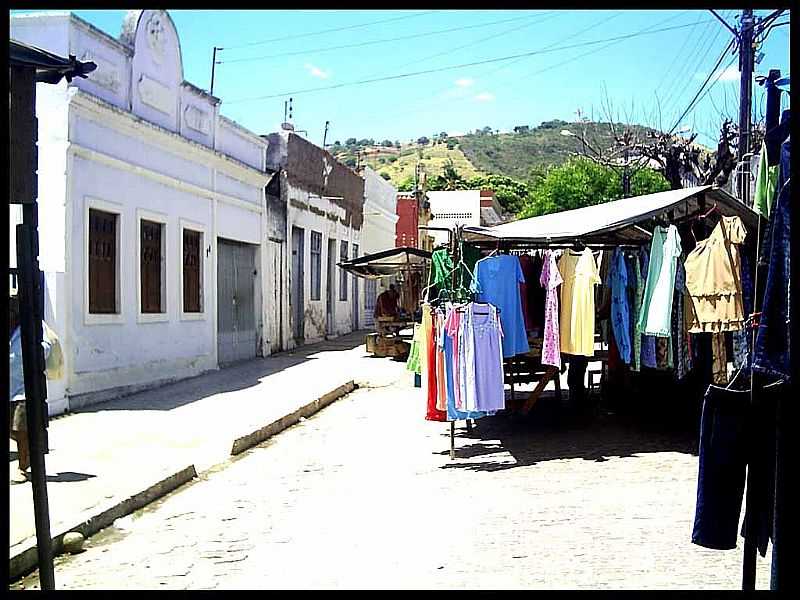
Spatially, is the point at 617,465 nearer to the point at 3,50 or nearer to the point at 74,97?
the point at 3,50

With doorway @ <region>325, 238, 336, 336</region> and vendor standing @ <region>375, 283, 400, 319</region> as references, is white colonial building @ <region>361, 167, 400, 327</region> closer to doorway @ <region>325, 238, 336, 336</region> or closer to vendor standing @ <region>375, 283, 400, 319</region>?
doorway @ <region>325, 238, 336, 336</region>

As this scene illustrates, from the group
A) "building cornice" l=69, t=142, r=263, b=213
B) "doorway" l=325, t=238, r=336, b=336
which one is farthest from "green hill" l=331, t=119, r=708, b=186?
"building cornice" l=69, t=142, r=263, b=213

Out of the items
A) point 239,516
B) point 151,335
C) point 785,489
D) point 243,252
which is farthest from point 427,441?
point 243,252

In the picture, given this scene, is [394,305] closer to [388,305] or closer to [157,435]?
[388,305]

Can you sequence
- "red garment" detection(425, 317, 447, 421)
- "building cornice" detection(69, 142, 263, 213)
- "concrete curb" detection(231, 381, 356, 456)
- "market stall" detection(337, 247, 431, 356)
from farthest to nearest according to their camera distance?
"market stall" detection(337, 247, 431, 356) → "building cornice" detection(69, 142, 263, 213) → "concrete curb" detection(231, 381, 356, 456) → "red garment" detection(425, 317, 447, 421)

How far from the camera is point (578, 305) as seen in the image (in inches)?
381

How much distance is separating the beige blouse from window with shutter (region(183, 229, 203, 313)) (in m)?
10.3

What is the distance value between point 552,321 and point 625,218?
1426 millimetres

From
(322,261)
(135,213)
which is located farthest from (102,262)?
(322,261)

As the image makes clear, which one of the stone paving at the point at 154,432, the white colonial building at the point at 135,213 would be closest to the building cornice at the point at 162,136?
the white colonial building at the point at 135,213

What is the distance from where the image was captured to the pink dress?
31.9 feet

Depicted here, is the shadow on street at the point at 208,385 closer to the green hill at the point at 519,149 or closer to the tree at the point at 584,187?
the tree at the point at 584,187

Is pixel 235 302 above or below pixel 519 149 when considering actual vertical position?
below
